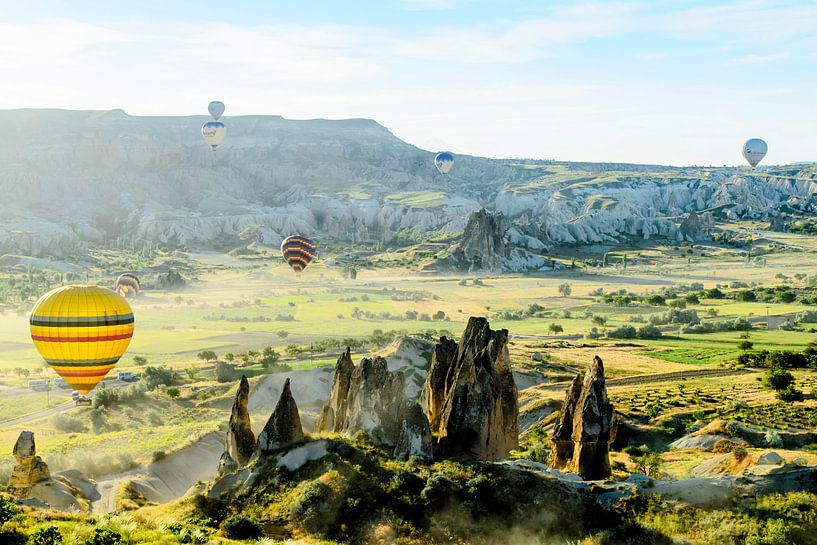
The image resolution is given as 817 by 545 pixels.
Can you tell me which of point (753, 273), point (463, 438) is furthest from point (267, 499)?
point (753, 273)

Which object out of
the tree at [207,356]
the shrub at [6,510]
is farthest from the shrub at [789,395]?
the tree at [207,356]

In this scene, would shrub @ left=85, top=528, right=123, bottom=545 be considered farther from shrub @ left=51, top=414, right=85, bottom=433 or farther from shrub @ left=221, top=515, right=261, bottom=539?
shrub @ left=51, top=414, right=85, bottom=433

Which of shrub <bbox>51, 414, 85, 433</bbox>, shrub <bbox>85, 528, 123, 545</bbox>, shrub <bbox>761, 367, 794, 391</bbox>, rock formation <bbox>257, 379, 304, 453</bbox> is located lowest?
shrub <bbox>51, 414, 85, 433</bbox>

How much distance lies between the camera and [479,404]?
3031cm

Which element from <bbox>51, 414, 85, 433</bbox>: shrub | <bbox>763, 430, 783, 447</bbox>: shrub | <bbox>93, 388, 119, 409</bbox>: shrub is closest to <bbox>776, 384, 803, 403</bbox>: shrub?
<bbox>763, 430, 783, 447</bbox>: shrub

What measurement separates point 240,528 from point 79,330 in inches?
957

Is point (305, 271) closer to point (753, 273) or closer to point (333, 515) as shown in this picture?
point (753, 273)

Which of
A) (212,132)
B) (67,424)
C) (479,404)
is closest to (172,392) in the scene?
(67,424)

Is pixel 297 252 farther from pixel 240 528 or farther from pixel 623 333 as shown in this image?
pixel 240 528

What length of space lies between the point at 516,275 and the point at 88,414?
118 meters

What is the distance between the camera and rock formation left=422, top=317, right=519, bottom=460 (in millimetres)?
30156

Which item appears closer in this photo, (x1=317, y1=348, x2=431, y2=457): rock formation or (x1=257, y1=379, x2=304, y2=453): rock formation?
(x1=317, y1=348, x2=431, y2=457): rock formation

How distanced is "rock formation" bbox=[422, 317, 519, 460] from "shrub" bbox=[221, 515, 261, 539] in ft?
25.3

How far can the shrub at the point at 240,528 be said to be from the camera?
84.0 feet
